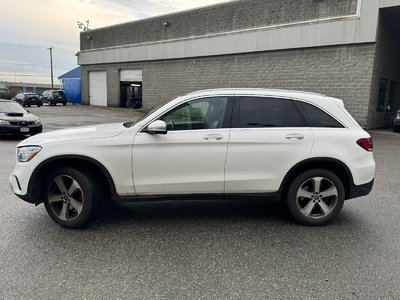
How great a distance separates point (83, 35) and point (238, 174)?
33.2 metres

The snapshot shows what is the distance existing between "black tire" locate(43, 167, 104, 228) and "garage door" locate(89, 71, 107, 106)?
28978 millimetres

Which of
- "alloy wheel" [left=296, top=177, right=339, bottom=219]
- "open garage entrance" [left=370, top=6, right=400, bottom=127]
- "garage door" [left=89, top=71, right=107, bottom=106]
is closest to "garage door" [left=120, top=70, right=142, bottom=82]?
"garage door" [left=89, top=71, right=107, bottom=106]

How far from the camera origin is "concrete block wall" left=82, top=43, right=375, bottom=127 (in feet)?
51.1

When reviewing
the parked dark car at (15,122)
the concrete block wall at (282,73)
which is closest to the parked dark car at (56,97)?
the concrete block wall at (282,73)

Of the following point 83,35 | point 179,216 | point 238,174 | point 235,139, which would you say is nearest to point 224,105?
point 235,139

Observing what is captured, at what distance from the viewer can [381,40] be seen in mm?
15547

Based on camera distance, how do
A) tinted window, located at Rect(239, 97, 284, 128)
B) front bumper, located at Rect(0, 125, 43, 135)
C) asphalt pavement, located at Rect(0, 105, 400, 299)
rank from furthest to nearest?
front bumper, located at Rect(0, 125, 43, 135) < tinted window, located at Rect(239, 97, 284, 128) < asphalt pavement, located at Rect(0, 105, 400, 299)

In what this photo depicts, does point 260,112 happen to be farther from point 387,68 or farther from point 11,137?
point 387,68

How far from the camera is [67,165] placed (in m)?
4.02

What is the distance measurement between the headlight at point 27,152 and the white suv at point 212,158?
12mm

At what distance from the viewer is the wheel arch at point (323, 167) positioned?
13.5 ft

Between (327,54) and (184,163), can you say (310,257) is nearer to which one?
(184,163)

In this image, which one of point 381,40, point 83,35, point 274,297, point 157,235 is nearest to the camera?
point 274,297

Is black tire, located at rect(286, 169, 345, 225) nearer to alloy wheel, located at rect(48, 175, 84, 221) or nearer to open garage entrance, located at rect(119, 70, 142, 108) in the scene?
alloy wheel, located at rect(48, 175, 84, 221)
